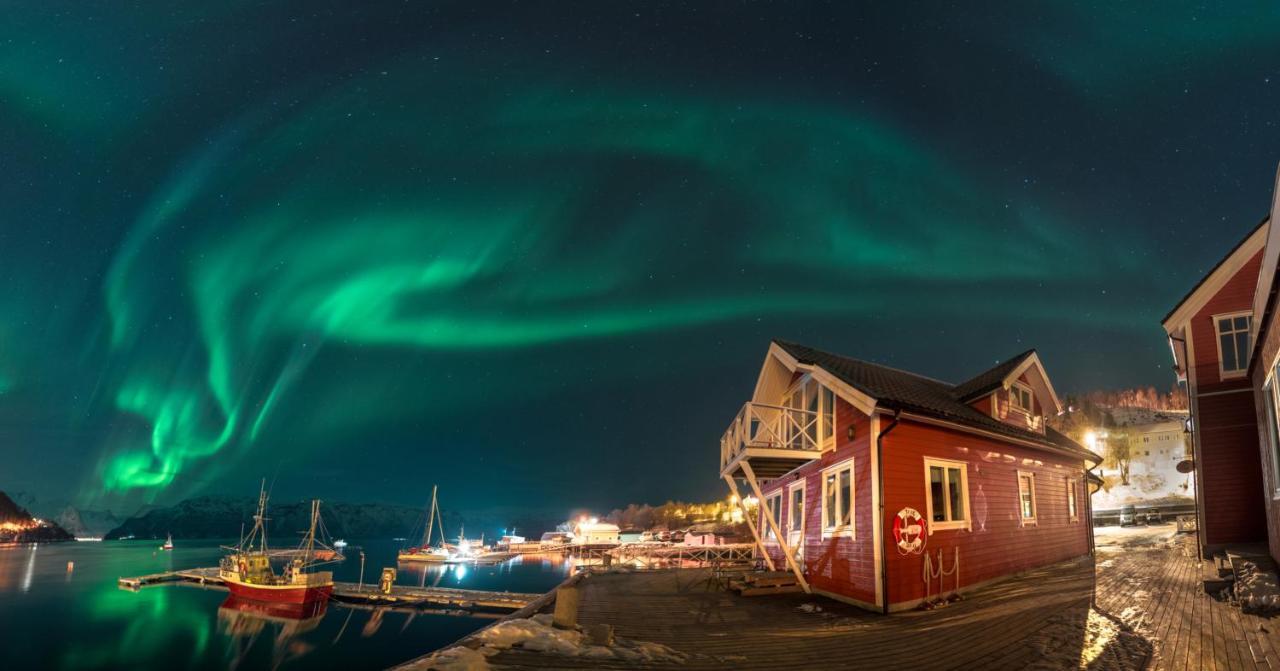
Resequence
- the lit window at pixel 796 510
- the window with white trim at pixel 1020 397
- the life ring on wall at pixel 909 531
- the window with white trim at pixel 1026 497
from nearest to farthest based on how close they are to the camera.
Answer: the life ring on wall at pixel 909 531 < the window with white trim at pixel 1026 497 < the lit window at pixel 796 510 < the window with white trim at pixel 1020 397

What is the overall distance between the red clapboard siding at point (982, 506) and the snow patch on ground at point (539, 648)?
6.46 meters

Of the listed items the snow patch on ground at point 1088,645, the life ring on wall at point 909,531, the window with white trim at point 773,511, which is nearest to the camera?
the snow patch on ground at point 1088,645

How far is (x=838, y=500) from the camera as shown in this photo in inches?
621

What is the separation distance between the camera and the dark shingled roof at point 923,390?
1484cm

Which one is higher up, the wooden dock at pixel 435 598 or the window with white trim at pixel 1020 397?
the window with white trim at pixel 1020 397

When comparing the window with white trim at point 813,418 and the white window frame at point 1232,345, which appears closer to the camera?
the window with white trim at point 813,418

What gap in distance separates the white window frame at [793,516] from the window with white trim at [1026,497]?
6255mm

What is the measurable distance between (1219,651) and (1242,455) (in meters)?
15.0

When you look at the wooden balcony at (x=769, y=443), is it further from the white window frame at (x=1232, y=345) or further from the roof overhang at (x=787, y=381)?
the white window frame at (x=1232, y=345)

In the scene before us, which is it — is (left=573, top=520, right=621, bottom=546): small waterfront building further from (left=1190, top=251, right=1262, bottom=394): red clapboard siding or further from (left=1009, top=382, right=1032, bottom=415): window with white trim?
(left=1190, top=251, right=1262, bottom=394): red clapboard siding

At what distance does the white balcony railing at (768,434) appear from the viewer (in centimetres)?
1716

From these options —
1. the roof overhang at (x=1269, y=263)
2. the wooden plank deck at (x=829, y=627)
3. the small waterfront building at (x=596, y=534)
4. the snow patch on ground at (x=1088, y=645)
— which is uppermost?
the roof overhang at (x=1269, y=263)

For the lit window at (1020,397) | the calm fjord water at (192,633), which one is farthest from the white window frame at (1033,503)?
the calm fjord water at (192,633)

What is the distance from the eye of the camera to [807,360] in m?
18.1
